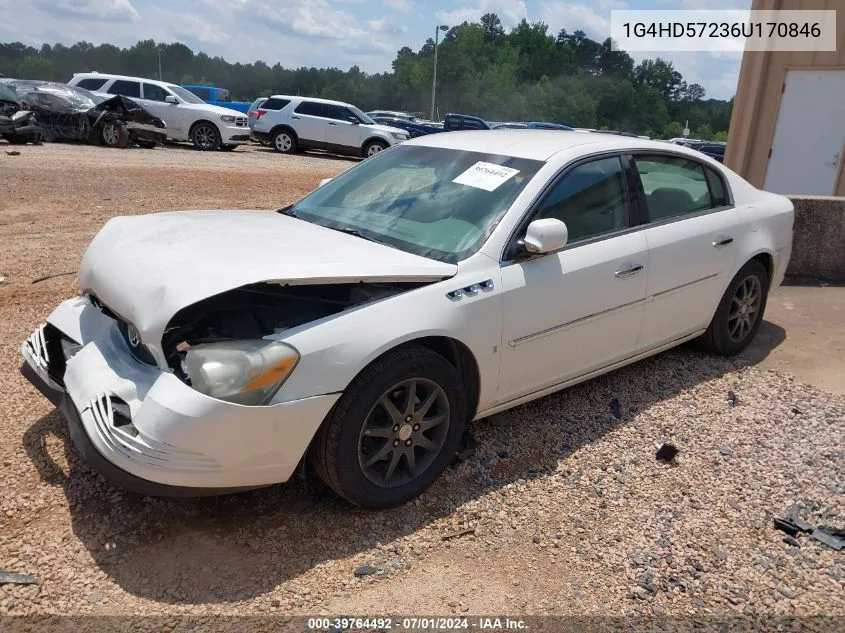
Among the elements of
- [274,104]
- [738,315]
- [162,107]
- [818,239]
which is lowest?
[738,315]

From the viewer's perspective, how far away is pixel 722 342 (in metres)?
4.93

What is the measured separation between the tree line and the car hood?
77.5 meters

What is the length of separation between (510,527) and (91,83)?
66.4 feet

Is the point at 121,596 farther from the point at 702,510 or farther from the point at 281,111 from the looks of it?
the point at 281,111

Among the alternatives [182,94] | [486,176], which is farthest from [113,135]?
[486,176]

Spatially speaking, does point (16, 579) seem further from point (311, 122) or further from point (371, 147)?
point (311, 122)

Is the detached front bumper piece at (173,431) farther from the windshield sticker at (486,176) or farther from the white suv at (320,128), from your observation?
the white suv at (320,128)

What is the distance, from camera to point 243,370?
2.64 metres

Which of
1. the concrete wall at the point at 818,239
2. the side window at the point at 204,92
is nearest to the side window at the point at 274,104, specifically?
the concrete wall at the point at 818,239

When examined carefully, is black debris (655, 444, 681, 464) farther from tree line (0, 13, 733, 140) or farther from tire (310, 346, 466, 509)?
tree line (0, 13, 733, 140)

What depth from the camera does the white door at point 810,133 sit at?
1033cm

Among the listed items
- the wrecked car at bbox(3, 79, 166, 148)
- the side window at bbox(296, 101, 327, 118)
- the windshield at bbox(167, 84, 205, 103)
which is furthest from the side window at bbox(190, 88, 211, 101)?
the wrecked car at bbox(3, 79, 166, 148)

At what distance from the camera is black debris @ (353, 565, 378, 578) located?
2.75 m

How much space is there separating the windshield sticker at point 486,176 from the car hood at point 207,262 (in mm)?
657
